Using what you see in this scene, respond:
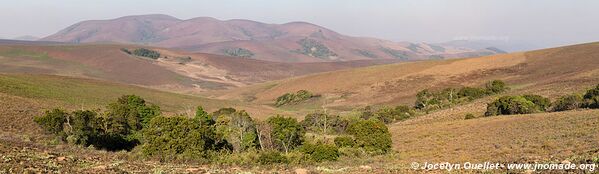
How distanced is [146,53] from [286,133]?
547 feet

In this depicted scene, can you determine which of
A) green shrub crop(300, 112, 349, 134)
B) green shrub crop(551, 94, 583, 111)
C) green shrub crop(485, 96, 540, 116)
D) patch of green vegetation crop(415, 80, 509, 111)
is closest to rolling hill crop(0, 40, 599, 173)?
green shrub crop(485, 96, 540, 116)

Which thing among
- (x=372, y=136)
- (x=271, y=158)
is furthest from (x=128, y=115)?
(x=372, y=136)

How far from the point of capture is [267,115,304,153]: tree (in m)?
38.5

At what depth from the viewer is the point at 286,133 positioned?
38594 millimetres

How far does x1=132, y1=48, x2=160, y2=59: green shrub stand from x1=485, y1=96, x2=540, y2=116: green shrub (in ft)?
516

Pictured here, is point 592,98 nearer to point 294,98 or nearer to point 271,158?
point 271,158

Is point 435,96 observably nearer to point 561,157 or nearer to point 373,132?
point 373,132

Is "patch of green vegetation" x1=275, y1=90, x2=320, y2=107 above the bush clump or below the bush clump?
below

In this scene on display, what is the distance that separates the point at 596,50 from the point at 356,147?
81244 mm

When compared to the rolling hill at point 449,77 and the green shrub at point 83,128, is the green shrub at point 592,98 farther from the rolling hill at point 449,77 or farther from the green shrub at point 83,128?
the green shrub at point 83,128

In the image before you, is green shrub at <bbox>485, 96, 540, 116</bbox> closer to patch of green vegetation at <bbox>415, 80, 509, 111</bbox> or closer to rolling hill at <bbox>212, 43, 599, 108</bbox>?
patch of green vegetation at <bbox>415, 80, 509, 111</bbox>

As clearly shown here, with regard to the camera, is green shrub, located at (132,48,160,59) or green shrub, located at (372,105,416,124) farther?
green shrub, located at (132,48,160,59)

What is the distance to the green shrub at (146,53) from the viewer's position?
190m

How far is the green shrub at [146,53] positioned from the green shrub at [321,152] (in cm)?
16674
